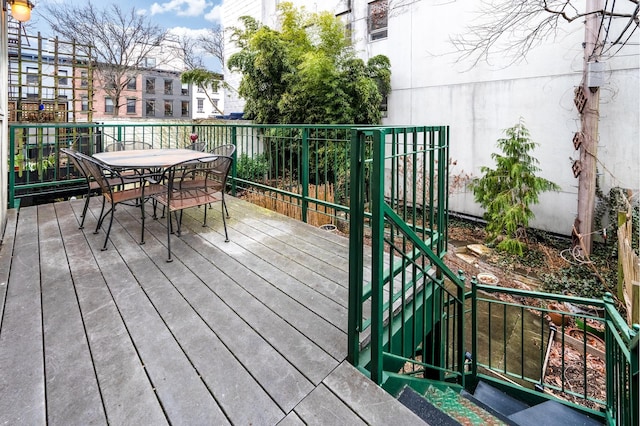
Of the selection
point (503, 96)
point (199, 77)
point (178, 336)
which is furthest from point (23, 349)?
point (199, 77)

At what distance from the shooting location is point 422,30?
26.2ft

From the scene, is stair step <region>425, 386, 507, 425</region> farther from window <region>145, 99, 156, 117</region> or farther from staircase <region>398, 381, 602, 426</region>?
window <region>145, 99, 156, 117</region>

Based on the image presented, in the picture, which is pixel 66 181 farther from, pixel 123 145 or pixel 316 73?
pixel 316 73

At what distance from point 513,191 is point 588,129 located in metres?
1.43

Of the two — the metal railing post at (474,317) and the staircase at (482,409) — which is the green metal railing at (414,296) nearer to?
the metal railing post at (474,317)

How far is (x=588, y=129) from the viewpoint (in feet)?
18.3

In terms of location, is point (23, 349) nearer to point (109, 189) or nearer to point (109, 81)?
point (109, 189)

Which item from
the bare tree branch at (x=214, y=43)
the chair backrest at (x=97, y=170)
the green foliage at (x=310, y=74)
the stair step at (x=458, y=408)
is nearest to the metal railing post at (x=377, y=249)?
the stair step at (x=458, y=408)

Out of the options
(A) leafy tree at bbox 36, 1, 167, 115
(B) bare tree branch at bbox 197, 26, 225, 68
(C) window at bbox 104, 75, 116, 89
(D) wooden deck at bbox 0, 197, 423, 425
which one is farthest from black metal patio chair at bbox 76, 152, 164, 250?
(C) window at bbox 104, 75, 116, 89

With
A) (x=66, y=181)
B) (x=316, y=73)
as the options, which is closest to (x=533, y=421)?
(x=66, y=181)

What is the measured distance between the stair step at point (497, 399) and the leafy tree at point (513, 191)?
10.7 ft

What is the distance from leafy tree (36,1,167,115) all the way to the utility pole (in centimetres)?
1816

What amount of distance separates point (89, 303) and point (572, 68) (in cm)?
754

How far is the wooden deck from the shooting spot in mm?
1362
